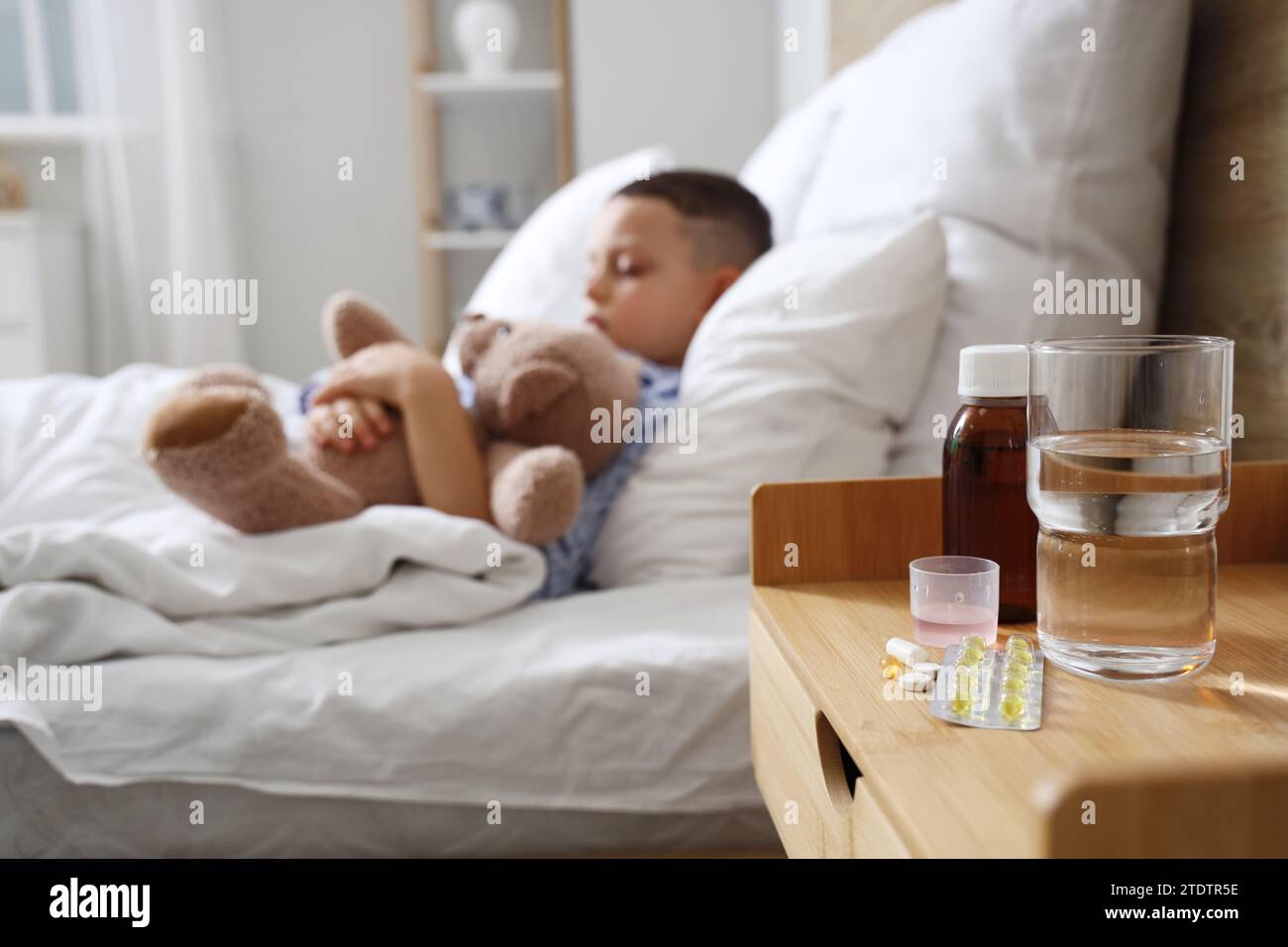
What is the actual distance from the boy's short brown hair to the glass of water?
82cm

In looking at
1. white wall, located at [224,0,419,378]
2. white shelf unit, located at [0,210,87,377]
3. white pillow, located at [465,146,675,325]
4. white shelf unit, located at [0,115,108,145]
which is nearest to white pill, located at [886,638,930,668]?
white pillow, located at [465,146,675,325]

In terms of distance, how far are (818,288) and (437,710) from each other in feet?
1.79

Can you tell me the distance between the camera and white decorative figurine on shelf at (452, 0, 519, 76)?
268 cm

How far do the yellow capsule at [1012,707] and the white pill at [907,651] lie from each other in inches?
2.4

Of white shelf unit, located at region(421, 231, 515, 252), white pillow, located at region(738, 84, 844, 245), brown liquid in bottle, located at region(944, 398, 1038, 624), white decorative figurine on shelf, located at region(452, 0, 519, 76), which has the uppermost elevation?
white decorative figurine on shelf, located at region(452, 0, 519, 76)

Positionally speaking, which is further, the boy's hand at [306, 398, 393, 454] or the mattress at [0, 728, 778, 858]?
the boy's hand at [306, 398, 393, 454]

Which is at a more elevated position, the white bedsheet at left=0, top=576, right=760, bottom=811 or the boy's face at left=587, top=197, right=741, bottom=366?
the boy's face at left=587, top=197, right=741, bottom=366

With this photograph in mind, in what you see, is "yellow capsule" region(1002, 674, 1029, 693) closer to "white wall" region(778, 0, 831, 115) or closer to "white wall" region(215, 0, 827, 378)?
"white wall" region(778, 0, 831, 115)

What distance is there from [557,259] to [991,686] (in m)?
1.27

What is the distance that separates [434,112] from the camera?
2836 mm

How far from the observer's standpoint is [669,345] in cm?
127

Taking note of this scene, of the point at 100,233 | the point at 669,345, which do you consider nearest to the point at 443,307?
the point at 100,233

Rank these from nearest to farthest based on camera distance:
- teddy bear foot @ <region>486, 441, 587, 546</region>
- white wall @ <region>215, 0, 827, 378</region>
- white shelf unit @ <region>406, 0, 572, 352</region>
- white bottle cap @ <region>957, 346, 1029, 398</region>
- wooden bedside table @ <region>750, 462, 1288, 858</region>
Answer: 1. wooden bedside table @ <region>750, 462, 1288, 858</region>
2. white bottle cap @ <region>957, 346, 1029, 398</region>
3. teddy bear foot @ <region>486, 441, 587, 546</region>
4. white shelf unit @ <region>406, 0, 572, 352</region>
5. white wall @ <region>215, 0, 827, 378</region>

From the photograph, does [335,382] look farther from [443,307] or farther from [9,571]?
[443,307]
